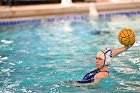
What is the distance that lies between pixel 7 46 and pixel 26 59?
160 centimetres

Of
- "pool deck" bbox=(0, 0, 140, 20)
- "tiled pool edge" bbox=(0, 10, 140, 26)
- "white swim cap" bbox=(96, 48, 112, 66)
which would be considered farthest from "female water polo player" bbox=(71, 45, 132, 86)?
"pool deck" bbox=(0, 0, 140, 20)

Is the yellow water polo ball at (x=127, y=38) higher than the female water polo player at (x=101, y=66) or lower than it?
higher

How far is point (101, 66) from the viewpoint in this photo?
207 inches

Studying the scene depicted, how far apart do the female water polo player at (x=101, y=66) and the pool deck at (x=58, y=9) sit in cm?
742

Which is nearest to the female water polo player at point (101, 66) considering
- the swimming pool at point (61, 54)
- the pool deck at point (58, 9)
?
the swimming pool at point (61, 54)

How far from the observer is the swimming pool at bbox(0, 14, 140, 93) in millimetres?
5902

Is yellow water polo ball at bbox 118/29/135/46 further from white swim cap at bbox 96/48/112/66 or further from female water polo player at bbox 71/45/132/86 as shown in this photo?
white swim cap at bbox 96/48/112/66

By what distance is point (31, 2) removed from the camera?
49.4 feet

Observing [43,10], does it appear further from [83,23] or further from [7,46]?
[7,46]

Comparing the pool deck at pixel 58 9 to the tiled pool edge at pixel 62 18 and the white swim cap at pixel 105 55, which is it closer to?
the tiled pool edge at pixel 62 18

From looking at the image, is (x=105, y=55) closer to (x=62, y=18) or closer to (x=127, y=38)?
(x=127, y=38)

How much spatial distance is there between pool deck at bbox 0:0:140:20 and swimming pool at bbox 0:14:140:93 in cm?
35

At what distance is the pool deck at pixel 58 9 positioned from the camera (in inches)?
495

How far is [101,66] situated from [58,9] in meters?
8.06
